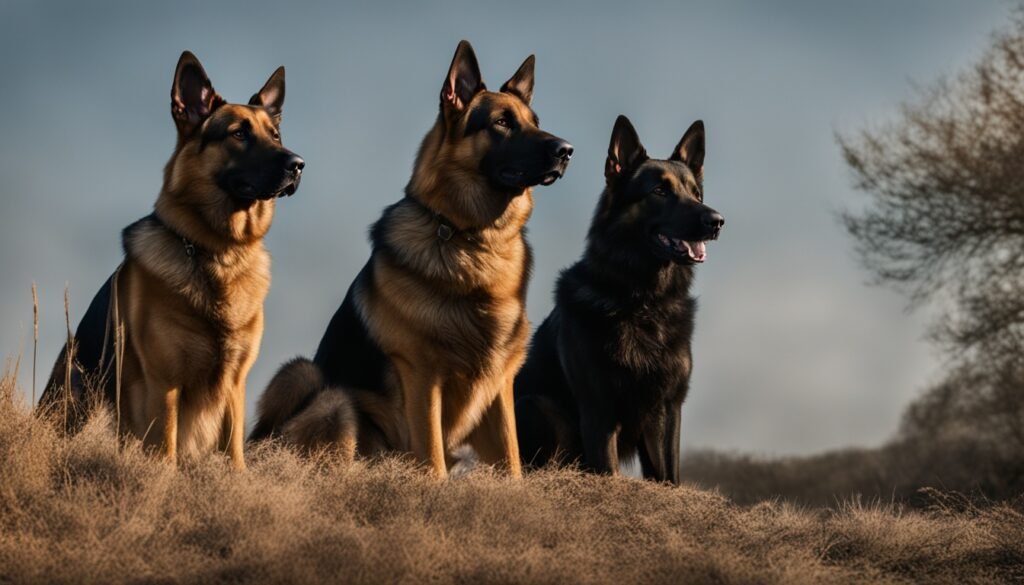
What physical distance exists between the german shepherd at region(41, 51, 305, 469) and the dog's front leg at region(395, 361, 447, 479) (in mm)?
962

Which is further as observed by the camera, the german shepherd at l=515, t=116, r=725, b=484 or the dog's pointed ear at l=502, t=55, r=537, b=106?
the german shepherd at l=515, t=116, r=725, b=484

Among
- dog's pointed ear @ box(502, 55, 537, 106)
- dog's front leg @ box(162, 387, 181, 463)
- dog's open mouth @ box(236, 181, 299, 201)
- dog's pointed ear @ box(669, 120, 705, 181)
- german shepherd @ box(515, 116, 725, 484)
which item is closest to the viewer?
dog's front leg @ box(162, 387, 181, 463)

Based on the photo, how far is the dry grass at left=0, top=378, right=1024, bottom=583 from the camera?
4789 millimetres

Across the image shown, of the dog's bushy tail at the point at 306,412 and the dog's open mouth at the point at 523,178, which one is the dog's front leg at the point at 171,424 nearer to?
the dog's bushy tail at the point at 306,412

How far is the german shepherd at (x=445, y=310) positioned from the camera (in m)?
6.34

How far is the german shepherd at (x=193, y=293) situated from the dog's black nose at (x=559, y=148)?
146 centimetres

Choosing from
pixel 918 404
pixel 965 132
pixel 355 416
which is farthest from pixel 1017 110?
pixel 355 416

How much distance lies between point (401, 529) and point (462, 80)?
9.29 feet

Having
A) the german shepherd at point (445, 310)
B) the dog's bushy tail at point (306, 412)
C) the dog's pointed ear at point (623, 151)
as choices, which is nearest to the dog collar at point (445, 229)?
the german shepherd at point (445, 310)

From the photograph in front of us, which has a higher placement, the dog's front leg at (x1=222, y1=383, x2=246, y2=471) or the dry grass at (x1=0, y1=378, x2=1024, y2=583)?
the dog's front leg at (x1=222, y1=383, x2=246, y2=471)

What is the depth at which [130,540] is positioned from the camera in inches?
197

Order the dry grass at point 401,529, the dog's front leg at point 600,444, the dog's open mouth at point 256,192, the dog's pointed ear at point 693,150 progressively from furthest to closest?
the dog's pointed ear at point 693,150 < the dog's front leg at point 600,444 < the dog's open mouth at point 256,192 < the dry grass at point 401,529

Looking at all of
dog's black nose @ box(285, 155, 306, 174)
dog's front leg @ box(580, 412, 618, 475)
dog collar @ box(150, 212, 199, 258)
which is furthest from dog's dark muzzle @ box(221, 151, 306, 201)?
dog's front leg @ box(580, 412, 618, 475)

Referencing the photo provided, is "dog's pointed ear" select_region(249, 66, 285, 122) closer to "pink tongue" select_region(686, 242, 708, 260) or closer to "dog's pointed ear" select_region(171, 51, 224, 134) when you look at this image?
"dog's pointed ear" select_region(171, 51, 224, 134)
